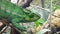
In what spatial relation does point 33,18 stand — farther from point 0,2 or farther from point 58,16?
point 58,16

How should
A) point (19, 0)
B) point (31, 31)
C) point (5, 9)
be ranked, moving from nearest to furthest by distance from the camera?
point (5, 9)
point (31, 31)
point (19, 0)

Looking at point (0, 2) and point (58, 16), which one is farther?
point (58, 16)

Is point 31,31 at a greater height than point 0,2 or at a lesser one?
lesser

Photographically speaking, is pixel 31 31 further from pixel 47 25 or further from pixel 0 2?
pixel 0 2

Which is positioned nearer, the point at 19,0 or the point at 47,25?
the point at 47,25

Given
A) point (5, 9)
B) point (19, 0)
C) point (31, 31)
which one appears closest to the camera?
point (5, 9)

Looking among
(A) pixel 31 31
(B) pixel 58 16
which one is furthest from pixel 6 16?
(B) pixel 58 16

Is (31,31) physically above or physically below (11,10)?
below
